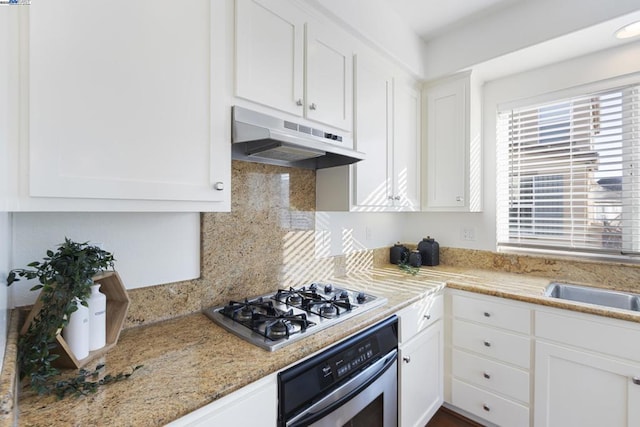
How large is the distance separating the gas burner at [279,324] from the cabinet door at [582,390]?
135 cm

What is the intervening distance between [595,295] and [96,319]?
8.39 feet

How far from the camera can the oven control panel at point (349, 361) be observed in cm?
108

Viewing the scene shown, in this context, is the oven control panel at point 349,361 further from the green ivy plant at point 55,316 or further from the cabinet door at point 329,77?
the cabinet door at point 329,77

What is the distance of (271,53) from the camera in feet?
4.23

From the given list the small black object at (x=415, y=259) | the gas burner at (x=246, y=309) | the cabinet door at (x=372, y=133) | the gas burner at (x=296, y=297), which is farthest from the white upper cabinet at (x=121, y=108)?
the small black object at (x=415, y=259)

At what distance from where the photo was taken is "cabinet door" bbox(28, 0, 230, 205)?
2.45 ft

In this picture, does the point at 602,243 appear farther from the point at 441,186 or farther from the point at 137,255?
the point at 137,255

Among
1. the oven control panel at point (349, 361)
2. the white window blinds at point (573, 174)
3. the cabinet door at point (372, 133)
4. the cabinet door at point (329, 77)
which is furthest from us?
the white window blinds at point (573, 174)

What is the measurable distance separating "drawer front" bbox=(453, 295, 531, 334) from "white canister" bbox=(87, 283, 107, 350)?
183 centimetres

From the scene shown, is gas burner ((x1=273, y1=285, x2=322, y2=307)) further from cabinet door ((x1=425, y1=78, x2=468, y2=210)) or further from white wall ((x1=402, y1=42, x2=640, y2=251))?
white wall ((x1=402, y1=42, x2=640, y2=251))

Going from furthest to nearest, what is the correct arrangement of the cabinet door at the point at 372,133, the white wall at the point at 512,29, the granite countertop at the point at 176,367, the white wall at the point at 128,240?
the cabinet door at the point at 372,133
the white wall at the point at 512,29
the white wall at the point at 128,240
the granite countertop at the point at 176,367

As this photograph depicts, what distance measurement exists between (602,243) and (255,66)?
2.36 meters

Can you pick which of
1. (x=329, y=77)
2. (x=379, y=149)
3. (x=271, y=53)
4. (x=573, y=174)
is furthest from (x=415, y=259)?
(x=271, y=53)

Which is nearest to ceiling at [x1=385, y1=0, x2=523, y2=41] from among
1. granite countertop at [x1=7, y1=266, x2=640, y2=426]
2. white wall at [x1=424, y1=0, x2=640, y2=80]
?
white wall at [x1=424, y1=0, x2=640, y2=80]
